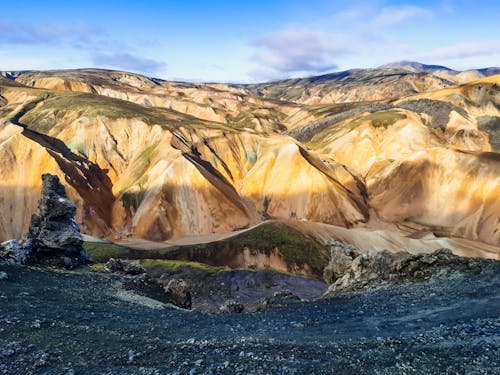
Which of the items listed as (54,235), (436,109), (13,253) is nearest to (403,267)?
(13,253)

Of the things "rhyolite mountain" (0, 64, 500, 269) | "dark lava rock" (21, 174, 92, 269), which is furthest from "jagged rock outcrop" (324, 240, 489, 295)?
"rhyolite mountain" (0, 64, 500, 269)

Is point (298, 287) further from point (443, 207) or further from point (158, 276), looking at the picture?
point (443, 207)

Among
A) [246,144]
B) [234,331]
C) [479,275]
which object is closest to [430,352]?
[234,331]

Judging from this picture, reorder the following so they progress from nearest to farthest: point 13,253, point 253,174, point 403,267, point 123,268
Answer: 1. point 403,267
2. point 13,253
3. point 123,268
4. point 253,174

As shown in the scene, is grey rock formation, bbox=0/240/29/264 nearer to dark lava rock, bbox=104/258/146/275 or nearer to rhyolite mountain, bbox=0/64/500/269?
dark lava rock, bbox=104/258/146/275

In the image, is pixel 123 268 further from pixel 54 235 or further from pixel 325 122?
pixel 325 122
